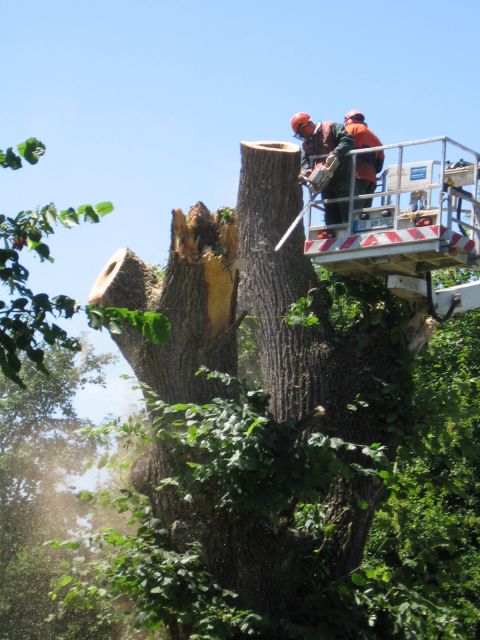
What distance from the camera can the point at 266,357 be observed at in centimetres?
1041

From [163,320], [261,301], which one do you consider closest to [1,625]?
[261,301]

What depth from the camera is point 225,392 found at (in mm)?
9203

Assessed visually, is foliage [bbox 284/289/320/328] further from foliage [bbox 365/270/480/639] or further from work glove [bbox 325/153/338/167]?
work glove [bbox 325/153/338/167]

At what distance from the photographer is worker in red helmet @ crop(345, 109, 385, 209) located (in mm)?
10797

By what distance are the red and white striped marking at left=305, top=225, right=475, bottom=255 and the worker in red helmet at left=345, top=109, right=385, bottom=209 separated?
0.57m

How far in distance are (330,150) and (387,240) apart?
1.31m

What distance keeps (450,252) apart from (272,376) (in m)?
1.96

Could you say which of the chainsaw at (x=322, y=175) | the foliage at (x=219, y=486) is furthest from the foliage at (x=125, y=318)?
the chainsaw at (x=322, y=175)

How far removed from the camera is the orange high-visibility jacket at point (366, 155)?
425 inches

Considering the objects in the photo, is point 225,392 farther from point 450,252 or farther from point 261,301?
point 450,252

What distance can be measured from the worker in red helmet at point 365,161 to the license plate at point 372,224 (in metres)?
0.30

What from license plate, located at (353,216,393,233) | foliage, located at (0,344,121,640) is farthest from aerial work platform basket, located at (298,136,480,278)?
foliage, located at (0,344,121,640)

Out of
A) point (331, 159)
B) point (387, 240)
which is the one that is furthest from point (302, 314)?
point (331, 159)

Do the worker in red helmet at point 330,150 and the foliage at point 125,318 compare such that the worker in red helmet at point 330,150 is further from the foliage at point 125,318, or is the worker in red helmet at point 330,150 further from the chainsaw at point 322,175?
the foliage at point 125,318
